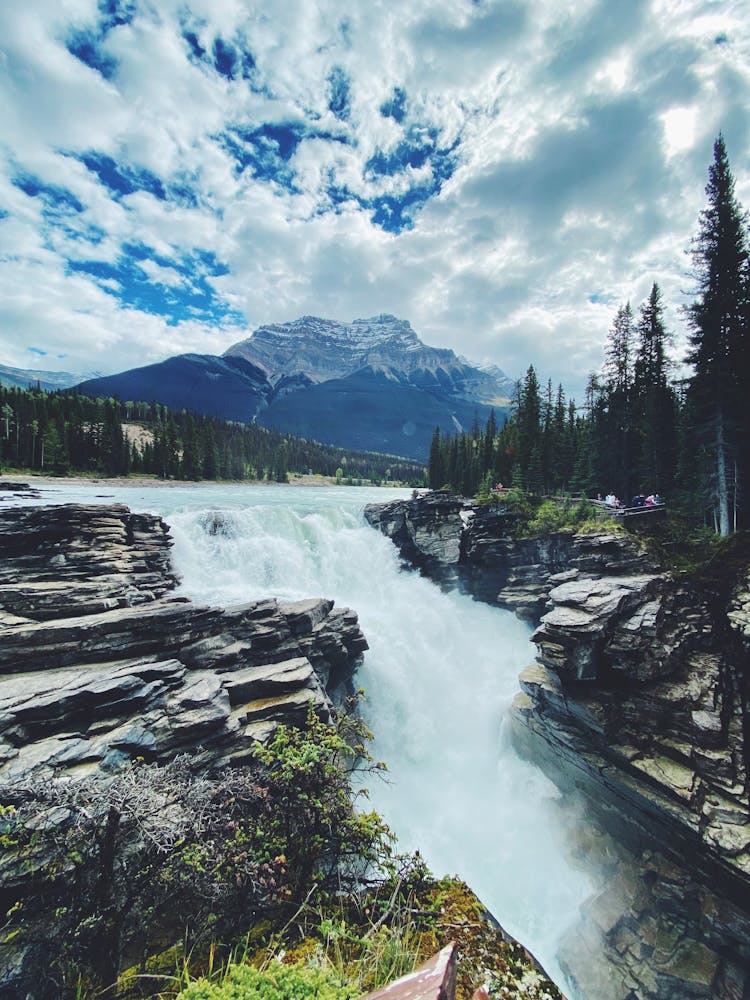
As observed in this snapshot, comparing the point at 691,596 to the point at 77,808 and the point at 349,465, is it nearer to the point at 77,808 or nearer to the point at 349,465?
the point at 77,808

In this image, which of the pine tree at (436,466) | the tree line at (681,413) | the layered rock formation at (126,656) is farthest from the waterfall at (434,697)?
the pine tree at (436,466)

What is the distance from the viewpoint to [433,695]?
22.4m

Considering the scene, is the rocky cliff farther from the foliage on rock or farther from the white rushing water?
the foliage on rock

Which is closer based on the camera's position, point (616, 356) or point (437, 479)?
point (616, 356)

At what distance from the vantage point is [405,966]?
5328 mm

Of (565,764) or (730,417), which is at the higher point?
(730,417)

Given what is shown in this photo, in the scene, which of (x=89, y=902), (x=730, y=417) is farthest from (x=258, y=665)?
(x=730, y=417)

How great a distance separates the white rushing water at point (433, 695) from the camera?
14898mm

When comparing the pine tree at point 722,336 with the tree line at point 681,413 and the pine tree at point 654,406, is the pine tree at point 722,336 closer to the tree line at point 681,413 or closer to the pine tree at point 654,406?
the tree line at point 681,413

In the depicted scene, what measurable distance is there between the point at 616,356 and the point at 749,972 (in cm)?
4076

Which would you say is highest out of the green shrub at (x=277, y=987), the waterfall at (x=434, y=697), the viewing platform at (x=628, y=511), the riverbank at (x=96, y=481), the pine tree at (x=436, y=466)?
the pine tree at (x=436, y=466)

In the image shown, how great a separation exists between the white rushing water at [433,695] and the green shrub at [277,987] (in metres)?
12.9

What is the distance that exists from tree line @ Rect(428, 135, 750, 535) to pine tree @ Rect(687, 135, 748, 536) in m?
0.05

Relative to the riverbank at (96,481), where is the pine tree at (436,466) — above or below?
above
